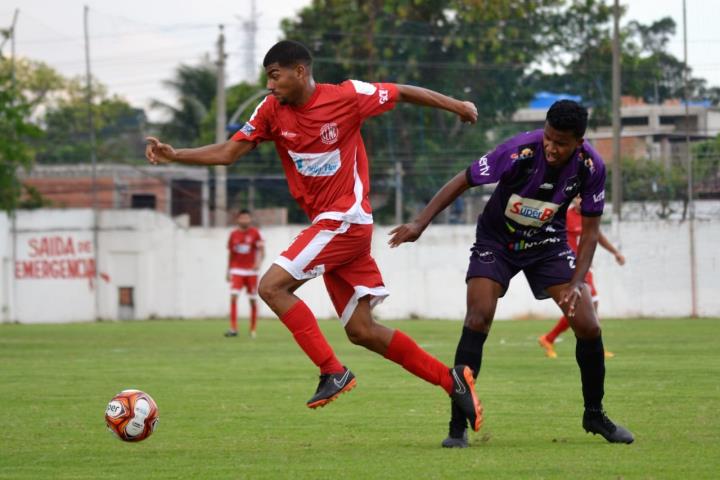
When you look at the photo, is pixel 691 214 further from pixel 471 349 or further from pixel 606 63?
pixel 471 349

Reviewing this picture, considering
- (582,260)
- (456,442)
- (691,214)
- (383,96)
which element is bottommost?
(456,442)

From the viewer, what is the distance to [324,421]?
972 centimetres

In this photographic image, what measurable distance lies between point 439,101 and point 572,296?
151cm

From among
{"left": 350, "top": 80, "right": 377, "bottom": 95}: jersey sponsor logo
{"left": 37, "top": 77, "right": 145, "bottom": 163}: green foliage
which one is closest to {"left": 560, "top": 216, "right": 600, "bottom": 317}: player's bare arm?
{"left": 350, "top": 80, "right": 377, "bottom": 95}: jersey sponsor logo

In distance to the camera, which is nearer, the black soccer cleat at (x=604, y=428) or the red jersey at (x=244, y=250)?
the black soccer cleat at (x=604, y=428)

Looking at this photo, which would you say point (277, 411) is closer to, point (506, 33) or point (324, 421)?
point (324, 421)

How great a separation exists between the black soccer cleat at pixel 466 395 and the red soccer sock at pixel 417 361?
143mm

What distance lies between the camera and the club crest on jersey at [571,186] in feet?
26.7

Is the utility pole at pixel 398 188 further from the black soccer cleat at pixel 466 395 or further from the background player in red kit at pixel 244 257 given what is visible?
the black soccer cleat at pixel 466 395

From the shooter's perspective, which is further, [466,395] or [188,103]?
[188,103]

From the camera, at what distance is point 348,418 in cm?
990

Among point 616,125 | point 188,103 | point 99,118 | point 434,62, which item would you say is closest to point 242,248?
point 616,125

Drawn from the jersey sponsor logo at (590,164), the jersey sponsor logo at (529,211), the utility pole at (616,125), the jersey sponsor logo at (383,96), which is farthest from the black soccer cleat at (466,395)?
the utility pole at (616,125)

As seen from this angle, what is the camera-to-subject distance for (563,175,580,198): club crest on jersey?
8148mm
